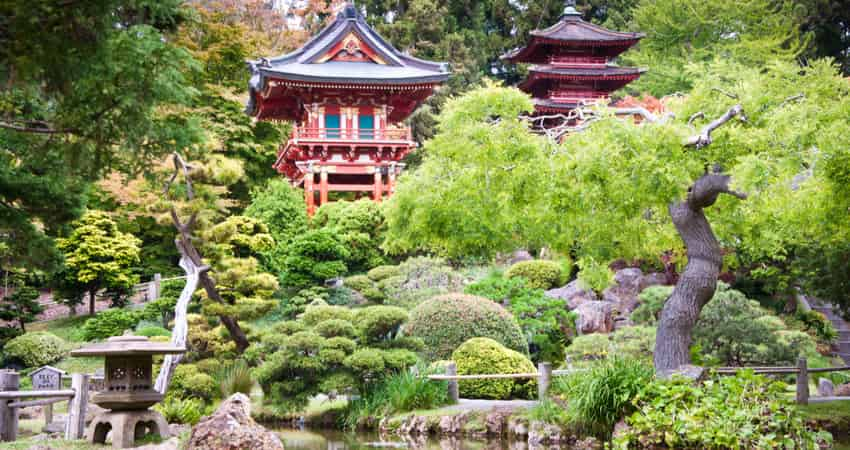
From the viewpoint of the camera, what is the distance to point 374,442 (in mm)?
11148

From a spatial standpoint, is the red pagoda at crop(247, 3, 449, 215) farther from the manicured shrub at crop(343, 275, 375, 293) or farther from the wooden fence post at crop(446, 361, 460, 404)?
the wooden fence post at crop(446, 361, 460, 404)

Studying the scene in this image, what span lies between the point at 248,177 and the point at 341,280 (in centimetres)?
773

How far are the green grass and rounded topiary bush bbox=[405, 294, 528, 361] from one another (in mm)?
8650

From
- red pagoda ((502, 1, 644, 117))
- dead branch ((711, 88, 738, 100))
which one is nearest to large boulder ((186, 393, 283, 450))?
dead branch ((711, 88, 738, 100))

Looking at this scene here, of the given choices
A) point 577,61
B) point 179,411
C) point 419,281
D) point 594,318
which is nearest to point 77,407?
point 179,411

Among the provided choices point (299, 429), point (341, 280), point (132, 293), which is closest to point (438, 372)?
point (299, 429)

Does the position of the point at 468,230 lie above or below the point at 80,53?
below

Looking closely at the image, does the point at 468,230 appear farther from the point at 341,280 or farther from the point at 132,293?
the point at 132,293

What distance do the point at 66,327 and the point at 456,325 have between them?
34.9 feet

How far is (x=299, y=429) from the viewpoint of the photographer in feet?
42.3

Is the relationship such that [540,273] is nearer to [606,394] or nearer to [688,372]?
[606,394]

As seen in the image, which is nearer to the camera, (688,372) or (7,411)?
(7,411)

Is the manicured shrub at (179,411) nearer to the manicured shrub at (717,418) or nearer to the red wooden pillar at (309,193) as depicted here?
the manicured shrub at (717,418)

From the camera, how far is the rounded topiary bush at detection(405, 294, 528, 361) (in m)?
14.1
